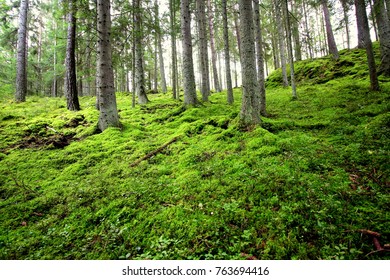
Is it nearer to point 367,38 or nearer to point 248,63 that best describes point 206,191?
point 248,63

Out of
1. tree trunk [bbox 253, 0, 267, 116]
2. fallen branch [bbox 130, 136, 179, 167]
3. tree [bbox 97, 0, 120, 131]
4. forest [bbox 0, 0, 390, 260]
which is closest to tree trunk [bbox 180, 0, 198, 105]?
forest [bbox 0, 0, 390, 260]

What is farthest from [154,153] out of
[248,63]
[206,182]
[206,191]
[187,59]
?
[187,59]

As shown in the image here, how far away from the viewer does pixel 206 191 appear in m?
3.41

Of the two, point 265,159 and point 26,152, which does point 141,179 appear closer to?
point 265,159

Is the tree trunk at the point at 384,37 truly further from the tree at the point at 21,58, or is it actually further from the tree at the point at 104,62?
the tree at the point at 21,58

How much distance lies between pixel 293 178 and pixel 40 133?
8.20 m

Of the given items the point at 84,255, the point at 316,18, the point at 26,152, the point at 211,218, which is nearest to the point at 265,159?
the point at 211,218

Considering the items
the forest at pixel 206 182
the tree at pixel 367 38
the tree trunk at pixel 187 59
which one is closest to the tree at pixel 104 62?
the forest at pixel 206 182

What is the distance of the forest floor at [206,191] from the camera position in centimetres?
241

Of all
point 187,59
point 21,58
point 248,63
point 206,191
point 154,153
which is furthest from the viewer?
point 21,58

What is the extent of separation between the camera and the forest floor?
94.8 inches

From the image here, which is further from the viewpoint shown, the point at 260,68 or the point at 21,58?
the point at 21,58

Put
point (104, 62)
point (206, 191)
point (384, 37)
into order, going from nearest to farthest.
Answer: point (206, 191)
point (104, 62)
point (384, 37)

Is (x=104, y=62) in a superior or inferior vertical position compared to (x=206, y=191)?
superior
